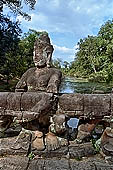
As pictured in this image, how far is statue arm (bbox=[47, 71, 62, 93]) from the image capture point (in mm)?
3332

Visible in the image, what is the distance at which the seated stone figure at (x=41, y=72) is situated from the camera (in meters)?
3.53

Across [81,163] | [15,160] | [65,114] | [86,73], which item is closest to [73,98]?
[65,114]

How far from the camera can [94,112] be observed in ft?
10.9

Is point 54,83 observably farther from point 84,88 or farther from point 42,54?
point 84,88

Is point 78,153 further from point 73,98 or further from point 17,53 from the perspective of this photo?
point 17,53

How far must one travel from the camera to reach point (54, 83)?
11.1 feet

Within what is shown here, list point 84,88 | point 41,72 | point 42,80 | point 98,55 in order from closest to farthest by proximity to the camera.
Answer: point 42,80 → point 41,72 → point 84,88 → point 98,55

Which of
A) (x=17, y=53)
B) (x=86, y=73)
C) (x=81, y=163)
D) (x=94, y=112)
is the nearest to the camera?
(x=81, y=163)

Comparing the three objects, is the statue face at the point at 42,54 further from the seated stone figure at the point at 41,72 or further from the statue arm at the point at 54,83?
the statue arm at the point at 54,83

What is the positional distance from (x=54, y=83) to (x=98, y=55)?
106 feet

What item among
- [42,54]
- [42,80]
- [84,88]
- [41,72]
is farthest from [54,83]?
[84,88]

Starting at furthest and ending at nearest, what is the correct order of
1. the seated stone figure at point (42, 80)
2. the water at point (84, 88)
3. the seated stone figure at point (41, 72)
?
the water at point (84, 88), the seated stone figure at point (41, 72), the seated stone figure at point (42, 80)

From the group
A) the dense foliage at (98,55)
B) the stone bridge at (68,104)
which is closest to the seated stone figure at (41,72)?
the stone bridge at (68,104)

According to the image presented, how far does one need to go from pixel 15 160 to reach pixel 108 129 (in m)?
1.50
